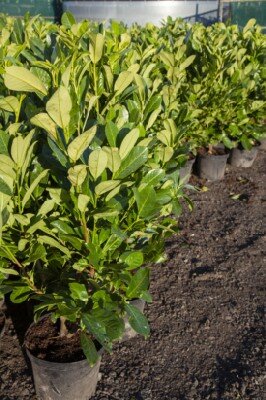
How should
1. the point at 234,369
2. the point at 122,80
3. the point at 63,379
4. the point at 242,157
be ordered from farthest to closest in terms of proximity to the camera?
the point at 242,157, the point at 234,369, the point at 63,379, the point at 122,80

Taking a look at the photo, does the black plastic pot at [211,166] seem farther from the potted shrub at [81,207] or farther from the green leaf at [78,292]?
the green leaf at [78,292]

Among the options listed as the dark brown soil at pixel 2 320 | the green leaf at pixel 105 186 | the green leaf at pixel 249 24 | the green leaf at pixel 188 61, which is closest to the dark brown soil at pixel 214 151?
the green leaf at pixel 249 24

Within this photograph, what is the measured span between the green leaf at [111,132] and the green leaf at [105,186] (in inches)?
7.3

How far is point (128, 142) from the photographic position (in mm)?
1522

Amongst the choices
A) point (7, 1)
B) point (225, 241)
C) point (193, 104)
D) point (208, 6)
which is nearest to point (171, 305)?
point (225, 241)

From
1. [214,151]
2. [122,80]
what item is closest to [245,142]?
[214,151]

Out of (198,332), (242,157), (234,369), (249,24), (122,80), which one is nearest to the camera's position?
(122,80)

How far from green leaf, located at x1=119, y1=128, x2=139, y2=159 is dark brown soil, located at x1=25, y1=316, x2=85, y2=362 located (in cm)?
114

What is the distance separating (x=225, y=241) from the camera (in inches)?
149

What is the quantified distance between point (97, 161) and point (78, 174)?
8 centimetres

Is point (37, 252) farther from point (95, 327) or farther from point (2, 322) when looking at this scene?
point (2, 322)

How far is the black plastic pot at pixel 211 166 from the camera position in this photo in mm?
4820

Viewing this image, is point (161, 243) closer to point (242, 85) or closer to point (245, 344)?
point (245, 344)

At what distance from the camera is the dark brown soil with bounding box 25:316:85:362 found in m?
2.11
